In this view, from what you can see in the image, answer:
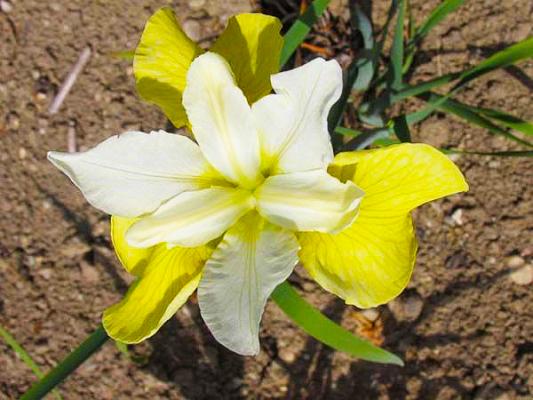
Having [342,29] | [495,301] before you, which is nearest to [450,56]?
[342,29]

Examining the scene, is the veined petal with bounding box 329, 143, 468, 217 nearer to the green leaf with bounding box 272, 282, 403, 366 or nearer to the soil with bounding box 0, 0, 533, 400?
the green leaf with bounding box 272, 282, 403, 366

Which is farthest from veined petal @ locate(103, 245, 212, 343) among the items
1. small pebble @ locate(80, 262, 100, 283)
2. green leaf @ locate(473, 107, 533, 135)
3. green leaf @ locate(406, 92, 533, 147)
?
small pebble @ locate(80, 262, 100, 283)

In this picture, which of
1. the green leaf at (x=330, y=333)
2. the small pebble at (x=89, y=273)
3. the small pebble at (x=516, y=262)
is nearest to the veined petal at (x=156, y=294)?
the green leaf at (x=330, y=333)

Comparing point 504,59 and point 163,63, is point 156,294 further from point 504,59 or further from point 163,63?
point 504,59

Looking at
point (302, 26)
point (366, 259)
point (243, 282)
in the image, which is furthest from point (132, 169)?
point (302, 26)

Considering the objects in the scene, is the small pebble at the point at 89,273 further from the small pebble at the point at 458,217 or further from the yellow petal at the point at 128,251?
the small pebble at the point at 458,217
